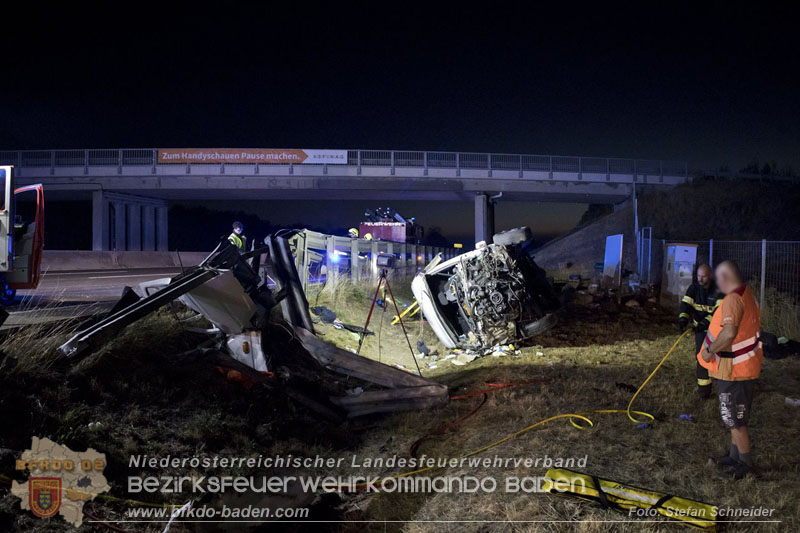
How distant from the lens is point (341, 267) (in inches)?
512

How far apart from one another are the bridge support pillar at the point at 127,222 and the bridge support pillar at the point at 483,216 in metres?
22.6

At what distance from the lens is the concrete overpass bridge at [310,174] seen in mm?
28375

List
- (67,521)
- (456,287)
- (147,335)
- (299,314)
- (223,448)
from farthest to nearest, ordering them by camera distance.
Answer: (456,287) < (299,314) < (147,335) < (223,448) < (67,521)

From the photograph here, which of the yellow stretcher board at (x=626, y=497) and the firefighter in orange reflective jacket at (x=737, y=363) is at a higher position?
the firefighter in orange reflective jacket at (x=737, y=363)

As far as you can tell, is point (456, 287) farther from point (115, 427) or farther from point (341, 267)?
point (115, 427)

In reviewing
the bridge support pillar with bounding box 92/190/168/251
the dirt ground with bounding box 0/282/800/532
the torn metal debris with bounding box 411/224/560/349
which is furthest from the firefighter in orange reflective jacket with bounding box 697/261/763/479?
the bridge support pillar with bounding box 92/190/168/251

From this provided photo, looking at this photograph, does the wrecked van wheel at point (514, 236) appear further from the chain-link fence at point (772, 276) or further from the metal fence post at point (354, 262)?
the metal fence post at point (354, 262)

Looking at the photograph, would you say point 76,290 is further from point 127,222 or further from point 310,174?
point 127,222

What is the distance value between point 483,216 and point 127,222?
77.4ft

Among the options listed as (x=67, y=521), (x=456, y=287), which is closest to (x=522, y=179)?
(x=456, y=287)

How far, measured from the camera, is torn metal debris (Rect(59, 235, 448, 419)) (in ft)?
16.2

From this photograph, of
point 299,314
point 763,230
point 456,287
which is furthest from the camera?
point 763,230

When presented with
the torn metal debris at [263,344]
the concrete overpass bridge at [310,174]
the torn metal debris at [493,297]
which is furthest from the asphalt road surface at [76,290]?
the concrete overpass bridge at [310,174]

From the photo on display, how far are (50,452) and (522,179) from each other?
28589mm
